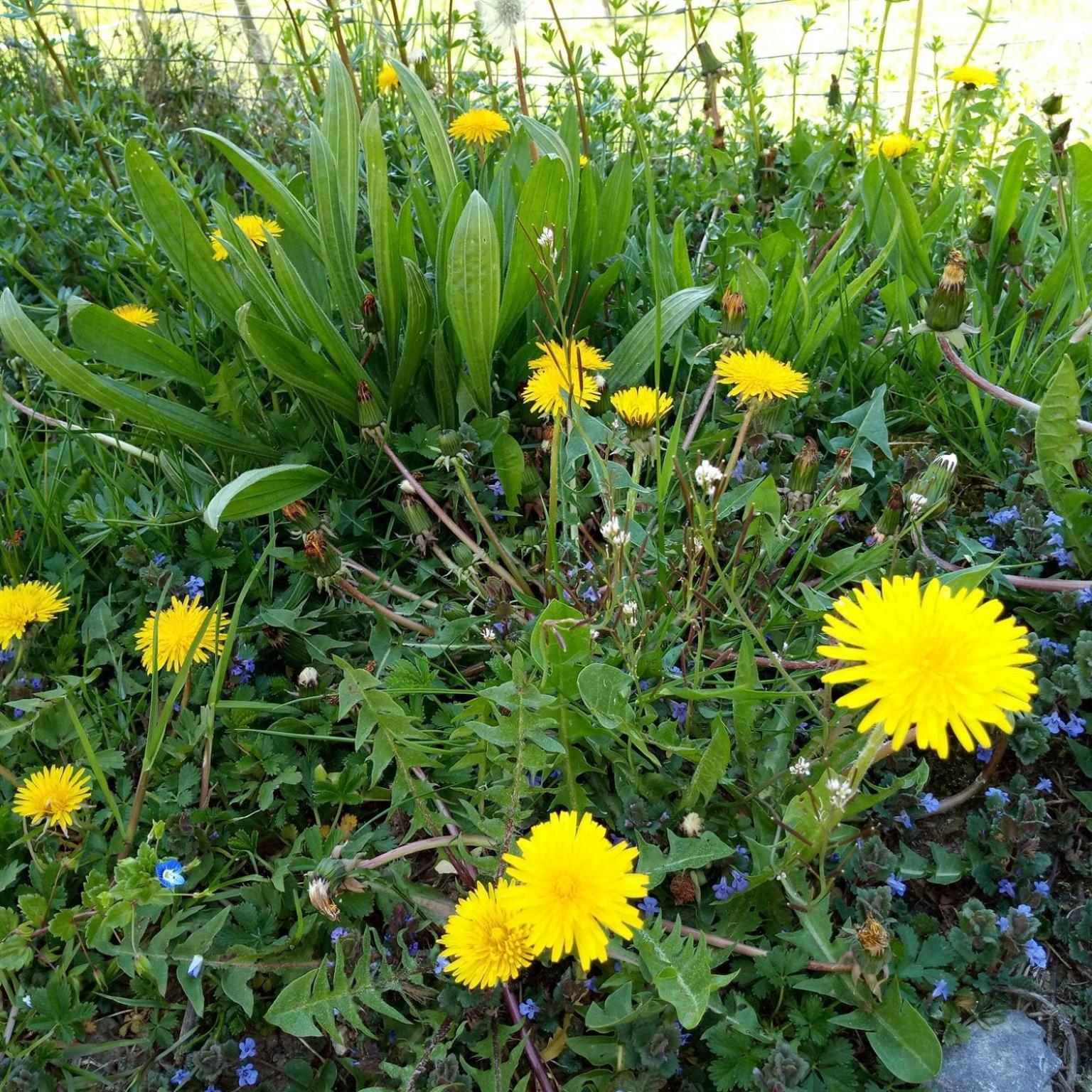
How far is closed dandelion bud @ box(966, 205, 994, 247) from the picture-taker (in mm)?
2070

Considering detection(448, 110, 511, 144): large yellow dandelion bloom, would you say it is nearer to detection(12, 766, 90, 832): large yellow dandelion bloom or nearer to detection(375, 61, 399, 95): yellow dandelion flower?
detection(375, 61, 399, 95): yellow dandelion flower

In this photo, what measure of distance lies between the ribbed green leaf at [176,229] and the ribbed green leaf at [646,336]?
0.78 meters

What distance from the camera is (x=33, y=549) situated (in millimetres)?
1857

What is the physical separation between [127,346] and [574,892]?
1.46 metres

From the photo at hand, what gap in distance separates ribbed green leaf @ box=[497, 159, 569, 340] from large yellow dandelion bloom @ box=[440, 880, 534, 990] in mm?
1150

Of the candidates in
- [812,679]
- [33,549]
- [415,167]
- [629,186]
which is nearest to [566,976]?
[812,679]

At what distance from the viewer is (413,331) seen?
1782 mm

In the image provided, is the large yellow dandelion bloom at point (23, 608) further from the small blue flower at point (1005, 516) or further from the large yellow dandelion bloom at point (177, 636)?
the small blue flower at point (1005, 516)

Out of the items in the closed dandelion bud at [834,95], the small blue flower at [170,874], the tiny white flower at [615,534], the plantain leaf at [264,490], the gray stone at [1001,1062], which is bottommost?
the gray stone at [1001,1062]

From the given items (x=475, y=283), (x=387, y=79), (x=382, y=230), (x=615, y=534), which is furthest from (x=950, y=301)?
(x=387, y=79)


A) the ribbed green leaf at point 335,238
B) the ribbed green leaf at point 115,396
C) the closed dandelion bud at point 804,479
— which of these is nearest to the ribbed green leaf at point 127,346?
the ribbed green leaf at point 115,396

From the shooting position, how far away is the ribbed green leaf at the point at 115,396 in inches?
66.7

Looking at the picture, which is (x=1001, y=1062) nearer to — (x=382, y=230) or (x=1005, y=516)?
(x=1005, y=516)

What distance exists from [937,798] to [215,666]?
1171 mm
